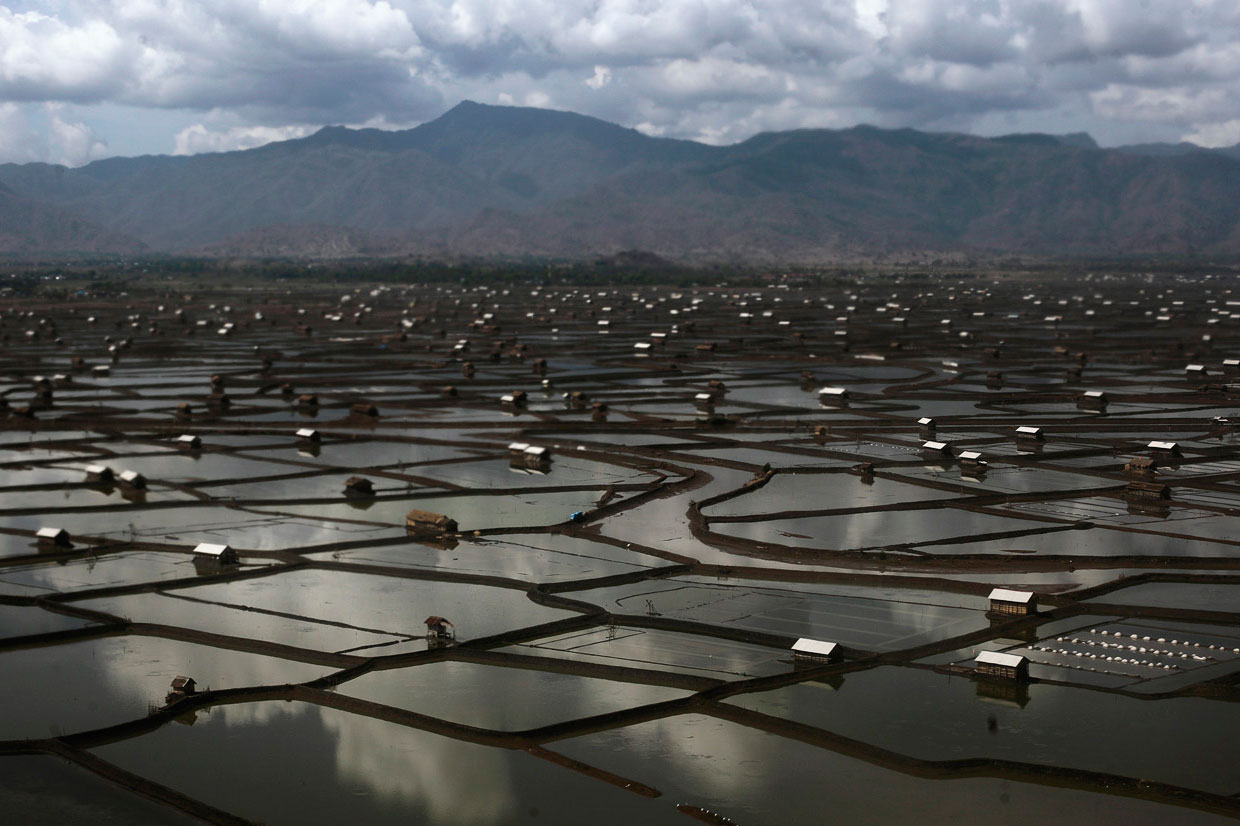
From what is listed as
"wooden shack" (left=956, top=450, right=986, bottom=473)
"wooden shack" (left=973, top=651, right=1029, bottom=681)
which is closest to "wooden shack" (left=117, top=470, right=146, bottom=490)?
"wooden shack" (left=956, top=450, right=986, bottom=473)

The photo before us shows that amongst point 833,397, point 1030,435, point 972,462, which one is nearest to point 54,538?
point 972,462

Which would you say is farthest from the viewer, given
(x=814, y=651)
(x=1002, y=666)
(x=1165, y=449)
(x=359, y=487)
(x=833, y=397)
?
(x=833, y=397)

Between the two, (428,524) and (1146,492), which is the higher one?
(1146,492)

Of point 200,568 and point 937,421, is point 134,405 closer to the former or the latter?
point 200,568

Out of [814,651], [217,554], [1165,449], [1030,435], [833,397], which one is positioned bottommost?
[217,554]

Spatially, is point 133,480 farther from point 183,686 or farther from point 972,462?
point 972,462

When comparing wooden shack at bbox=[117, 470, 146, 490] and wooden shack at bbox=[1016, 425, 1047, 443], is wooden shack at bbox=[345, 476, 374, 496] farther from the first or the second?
wooden shack at bbox=[1016, 425, 1047, 443]

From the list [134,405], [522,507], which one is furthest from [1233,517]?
[134,405]
